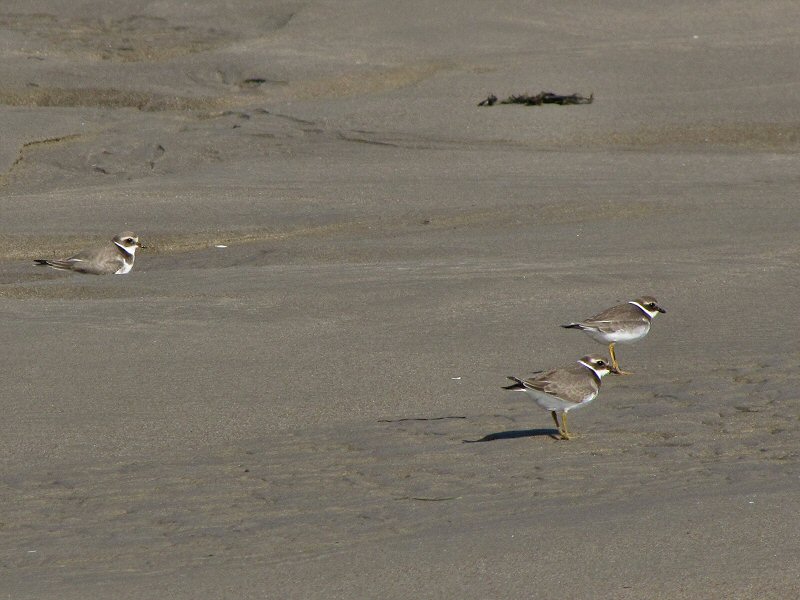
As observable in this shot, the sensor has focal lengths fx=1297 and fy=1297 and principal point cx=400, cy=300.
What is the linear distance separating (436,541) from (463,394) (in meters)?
2.10

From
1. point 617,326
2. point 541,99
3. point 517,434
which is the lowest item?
point 517,434

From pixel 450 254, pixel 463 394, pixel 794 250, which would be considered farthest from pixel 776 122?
pixel 463 394

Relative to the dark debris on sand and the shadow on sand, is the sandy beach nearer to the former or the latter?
the shadow on sand

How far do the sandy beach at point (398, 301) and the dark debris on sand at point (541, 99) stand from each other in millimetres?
151

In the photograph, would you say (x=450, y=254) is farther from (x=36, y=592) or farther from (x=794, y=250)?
(x=36, y=592)

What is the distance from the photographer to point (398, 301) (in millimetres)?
8648

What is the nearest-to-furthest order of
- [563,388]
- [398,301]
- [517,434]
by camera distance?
[563,388] → [517,434] → [398,301]

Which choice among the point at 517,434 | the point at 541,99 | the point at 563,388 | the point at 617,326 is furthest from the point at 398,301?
the point at 541,99

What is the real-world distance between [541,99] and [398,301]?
640cm

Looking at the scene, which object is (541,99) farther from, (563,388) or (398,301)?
(563,388)

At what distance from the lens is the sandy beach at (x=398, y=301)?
16.3 feet

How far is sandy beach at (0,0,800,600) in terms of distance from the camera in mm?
4980

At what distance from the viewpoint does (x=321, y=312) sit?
27.8 feet

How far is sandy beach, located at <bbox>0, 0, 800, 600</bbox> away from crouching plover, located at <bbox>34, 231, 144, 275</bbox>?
0.19 m
